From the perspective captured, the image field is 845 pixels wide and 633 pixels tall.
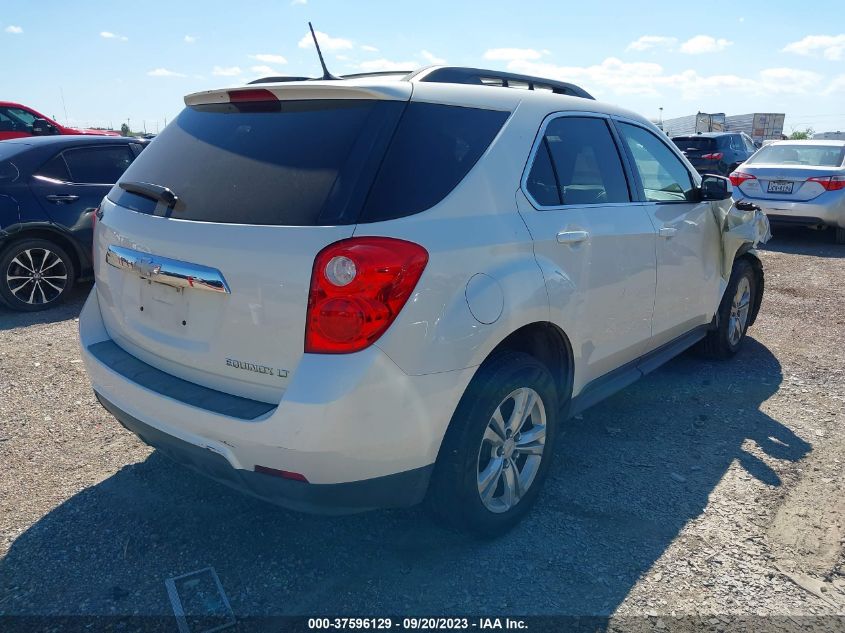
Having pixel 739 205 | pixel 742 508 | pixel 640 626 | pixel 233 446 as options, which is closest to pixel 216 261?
pixel 233 446

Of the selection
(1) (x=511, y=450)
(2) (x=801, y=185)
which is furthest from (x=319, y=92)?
(2) (x=801, y=185)

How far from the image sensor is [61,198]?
6.32 m

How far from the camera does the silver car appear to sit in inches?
385

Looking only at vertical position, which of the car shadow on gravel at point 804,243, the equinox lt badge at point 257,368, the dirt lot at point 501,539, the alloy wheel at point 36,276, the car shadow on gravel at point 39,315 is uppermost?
the equinox lt badge at point 257,368

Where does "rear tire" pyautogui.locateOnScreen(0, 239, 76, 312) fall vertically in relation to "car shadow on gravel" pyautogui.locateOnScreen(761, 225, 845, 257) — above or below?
above

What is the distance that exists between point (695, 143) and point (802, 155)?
6079mm

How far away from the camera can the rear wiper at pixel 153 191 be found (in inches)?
103

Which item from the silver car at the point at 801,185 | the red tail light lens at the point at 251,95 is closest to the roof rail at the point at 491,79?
the red tail light lens at the point at 251,95

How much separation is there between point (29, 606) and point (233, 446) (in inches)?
39.1

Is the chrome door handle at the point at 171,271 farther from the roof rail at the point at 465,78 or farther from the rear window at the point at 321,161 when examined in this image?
the roof rail at the point at 465,78

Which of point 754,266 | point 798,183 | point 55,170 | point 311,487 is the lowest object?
point 311,487

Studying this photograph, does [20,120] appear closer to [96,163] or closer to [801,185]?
[96,163]

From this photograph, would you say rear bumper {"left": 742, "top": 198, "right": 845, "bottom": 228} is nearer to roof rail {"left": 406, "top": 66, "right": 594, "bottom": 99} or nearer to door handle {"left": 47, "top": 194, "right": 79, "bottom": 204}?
roof rail {"left": 406, "top": 66, "right": 594, "bottom": 99}

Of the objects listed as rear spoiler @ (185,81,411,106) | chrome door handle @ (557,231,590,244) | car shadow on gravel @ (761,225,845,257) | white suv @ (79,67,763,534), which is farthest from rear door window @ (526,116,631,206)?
car shadow on gravel @ (761,225,845,257)
